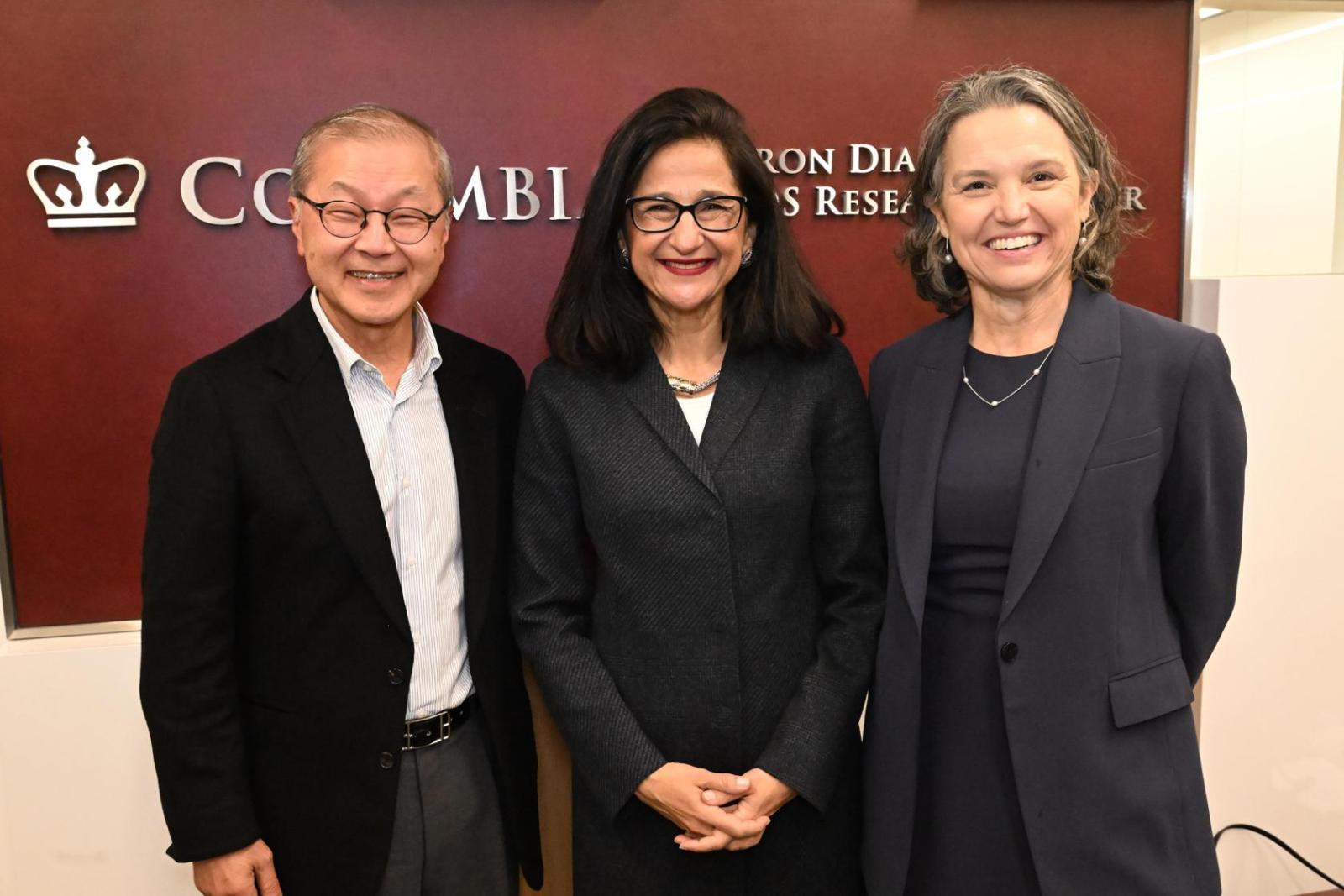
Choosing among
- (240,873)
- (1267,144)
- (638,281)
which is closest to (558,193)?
(638,281)

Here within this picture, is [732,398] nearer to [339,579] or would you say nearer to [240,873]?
[339,579]

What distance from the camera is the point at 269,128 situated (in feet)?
7.64

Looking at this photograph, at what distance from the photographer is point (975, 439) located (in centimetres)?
174

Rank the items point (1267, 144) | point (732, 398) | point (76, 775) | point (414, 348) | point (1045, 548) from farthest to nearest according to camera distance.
A: point (1267, 144), point (76, 775), point (414, 348), point (732, 398), point (1045, 548)

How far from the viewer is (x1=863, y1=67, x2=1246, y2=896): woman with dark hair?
5.35 feet

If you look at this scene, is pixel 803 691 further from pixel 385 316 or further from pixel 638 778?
pixel 385 316

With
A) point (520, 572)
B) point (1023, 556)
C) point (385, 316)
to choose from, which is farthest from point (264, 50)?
point (1023, 556)

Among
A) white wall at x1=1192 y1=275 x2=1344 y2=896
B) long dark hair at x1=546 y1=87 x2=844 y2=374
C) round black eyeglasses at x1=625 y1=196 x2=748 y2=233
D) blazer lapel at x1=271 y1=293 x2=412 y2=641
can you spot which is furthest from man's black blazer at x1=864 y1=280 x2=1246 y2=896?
white wall at x1=1192 y1=275 x2=1344 y2=896

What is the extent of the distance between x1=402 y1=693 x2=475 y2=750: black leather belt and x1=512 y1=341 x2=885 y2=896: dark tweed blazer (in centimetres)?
19

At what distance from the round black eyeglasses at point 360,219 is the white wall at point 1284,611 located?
2258mm

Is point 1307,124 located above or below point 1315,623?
above

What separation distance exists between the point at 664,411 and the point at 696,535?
233 mm

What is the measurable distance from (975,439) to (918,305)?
108 centimetres

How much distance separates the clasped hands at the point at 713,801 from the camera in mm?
1717
